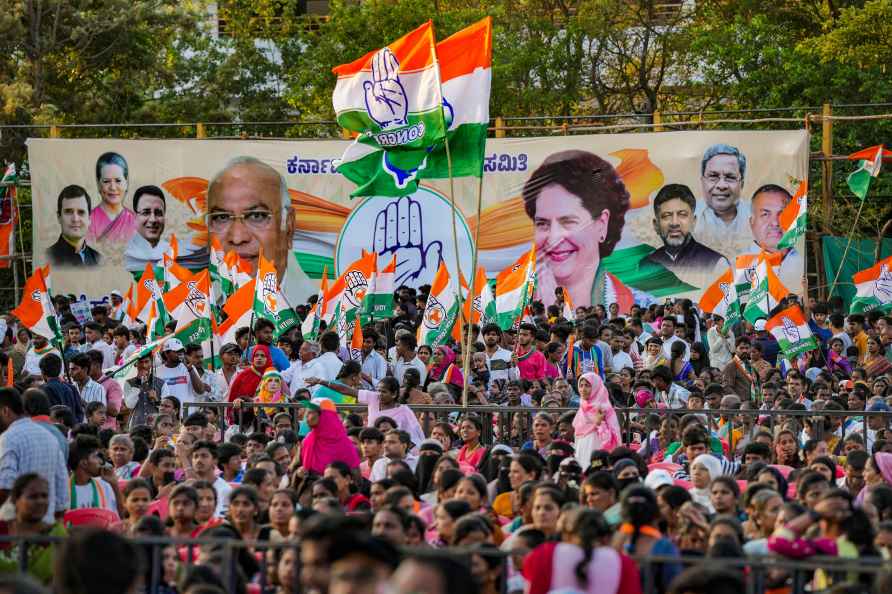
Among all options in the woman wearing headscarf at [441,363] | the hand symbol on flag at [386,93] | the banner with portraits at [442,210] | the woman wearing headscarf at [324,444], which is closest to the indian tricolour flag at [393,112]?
the hand symbol on flag at [386,93]

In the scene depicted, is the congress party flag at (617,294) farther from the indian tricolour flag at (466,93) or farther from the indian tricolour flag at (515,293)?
the indian tricolour flag at (466,93)

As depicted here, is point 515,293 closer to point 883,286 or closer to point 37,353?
point 883,286

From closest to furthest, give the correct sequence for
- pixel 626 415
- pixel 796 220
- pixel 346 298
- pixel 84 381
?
pixel 626 415 → pixel 84 381 → pixel 346 298 → pixel 796 220

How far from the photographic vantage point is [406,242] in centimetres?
2730

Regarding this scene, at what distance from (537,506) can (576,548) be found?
1603mm

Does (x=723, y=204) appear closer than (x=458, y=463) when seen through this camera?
No

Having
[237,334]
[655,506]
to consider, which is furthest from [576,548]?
[237,334]

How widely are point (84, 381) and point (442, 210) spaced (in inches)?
524

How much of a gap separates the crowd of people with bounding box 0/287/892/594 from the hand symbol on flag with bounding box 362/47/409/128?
7.45ft

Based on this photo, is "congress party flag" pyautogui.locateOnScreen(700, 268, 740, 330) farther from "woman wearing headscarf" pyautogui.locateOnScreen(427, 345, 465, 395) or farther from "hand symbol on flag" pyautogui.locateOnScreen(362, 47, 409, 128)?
"hand symbol on flag" pyautogui.locateOnScreen(362, 47, 409, 128)

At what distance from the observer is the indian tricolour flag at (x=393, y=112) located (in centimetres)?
1426

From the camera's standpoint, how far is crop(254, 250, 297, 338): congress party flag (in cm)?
1833

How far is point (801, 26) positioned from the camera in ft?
110

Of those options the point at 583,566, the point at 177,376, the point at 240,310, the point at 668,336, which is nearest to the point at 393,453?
the point at 177,376
